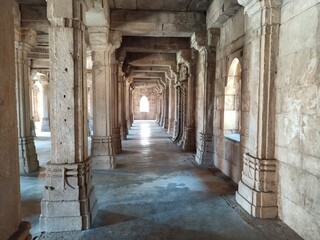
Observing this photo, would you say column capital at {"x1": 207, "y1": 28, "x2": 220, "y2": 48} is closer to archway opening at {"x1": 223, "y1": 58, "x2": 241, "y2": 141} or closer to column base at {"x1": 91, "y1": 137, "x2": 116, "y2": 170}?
archway opening at {"x1": 223, "y1": 58, "x2": 241, "y2": 141}

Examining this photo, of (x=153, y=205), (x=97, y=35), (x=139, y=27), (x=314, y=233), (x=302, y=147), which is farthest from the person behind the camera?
(x=139, y=27)

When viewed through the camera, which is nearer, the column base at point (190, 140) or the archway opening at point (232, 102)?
the archway opening at point (232, 102)

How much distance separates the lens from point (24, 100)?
6.87m

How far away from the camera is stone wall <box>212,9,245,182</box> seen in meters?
5.07

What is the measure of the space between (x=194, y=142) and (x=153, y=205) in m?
5.49

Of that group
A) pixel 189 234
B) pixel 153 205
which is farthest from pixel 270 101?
pixel 153 205

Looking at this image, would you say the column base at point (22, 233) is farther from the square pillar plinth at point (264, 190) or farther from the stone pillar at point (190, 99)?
the stone pillar at point (190, 99)

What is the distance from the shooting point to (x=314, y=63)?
9.77 ft

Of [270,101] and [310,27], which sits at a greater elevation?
[310,27]

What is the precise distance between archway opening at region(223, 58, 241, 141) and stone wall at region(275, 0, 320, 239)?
94.2 inches

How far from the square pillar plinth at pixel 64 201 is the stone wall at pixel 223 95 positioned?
10.4ft

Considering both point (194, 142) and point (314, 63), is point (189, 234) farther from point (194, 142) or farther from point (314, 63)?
point (194, 142)

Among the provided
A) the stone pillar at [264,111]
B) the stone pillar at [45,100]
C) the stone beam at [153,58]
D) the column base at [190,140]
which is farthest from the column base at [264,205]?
the stone pillar at [45,100]

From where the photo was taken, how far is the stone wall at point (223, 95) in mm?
5070
